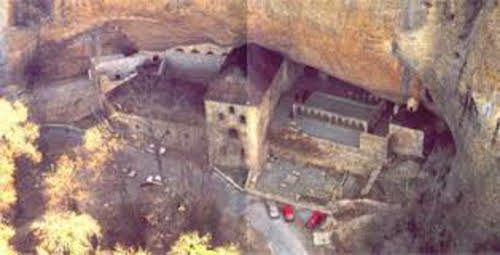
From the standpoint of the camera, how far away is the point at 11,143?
37.4 m

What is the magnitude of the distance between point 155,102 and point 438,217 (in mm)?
15667

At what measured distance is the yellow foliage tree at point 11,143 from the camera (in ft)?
119

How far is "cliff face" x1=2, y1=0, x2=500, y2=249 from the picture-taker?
29.4 m

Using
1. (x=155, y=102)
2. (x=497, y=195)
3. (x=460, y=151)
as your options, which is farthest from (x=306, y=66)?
(x=497, y=195)

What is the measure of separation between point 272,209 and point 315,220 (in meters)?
2.24

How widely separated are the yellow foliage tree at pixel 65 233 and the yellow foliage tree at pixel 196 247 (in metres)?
3.69

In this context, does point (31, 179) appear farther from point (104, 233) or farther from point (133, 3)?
point (133, 3)

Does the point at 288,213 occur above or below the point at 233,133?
below

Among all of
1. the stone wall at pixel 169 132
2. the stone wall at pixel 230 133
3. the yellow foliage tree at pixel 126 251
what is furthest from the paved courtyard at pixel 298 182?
the yellow foliage tree at pixel 126 251

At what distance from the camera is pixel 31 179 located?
38375 mm

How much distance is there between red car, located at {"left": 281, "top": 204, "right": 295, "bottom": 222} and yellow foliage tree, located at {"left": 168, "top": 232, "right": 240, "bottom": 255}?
3.23 meters

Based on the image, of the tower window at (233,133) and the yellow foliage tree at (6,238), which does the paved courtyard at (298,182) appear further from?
the yellow foliage tree at (6,238)

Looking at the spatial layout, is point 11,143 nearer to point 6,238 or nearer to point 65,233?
point 6,238

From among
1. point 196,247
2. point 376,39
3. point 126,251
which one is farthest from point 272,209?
point 376,39
